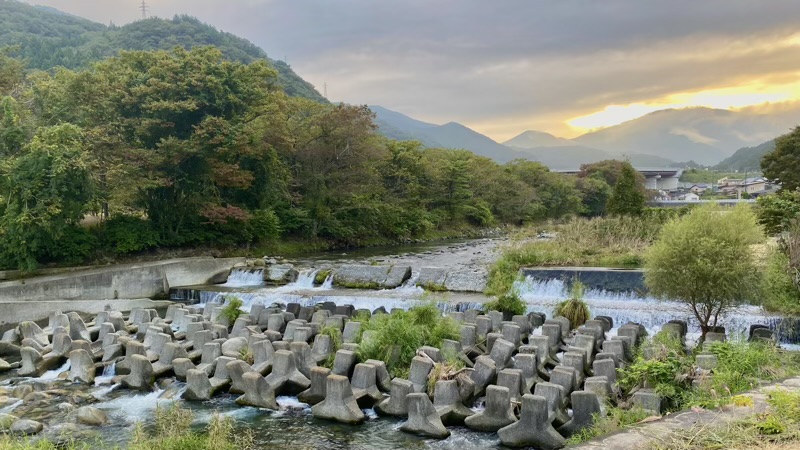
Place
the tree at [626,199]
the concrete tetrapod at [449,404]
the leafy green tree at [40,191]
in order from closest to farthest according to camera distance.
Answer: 1. the concrete tetrapod at [449,404]
2. the leafy green tree at [40,191]
3. the tree at [626,199]

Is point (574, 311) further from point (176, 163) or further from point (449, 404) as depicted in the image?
point (176, 163)

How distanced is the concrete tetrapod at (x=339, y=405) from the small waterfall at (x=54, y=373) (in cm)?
573

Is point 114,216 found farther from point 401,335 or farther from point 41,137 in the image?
point 401,335

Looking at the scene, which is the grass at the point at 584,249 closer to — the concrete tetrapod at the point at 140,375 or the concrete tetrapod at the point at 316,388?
the concrete tetrapod at the point at 316,388

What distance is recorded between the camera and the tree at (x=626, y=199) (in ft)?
89.8

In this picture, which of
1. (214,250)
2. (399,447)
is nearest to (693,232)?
(399,447)

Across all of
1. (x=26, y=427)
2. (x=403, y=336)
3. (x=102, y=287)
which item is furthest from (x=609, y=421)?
(x=102, y=287)

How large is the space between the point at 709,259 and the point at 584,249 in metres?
8.97

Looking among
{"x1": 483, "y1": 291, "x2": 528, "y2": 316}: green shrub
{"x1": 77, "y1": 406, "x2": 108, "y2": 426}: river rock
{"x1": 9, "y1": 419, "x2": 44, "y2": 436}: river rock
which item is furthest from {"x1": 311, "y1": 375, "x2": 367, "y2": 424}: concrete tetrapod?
{"x1": 483, "y1": 291, "x2": 528, "y2": 316}: green shrub

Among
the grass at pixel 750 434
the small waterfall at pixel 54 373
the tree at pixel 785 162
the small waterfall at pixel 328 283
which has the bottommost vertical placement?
the small waterfall at pixel 54 373

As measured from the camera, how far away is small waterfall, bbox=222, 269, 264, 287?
19.4m

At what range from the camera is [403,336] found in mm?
A: 9797

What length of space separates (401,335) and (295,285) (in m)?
9.55

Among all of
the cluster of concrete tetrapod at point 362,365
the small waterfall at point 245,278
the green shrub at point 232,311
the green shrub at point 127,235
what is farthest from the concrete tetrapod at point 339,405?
the green shrub at point 127,235
